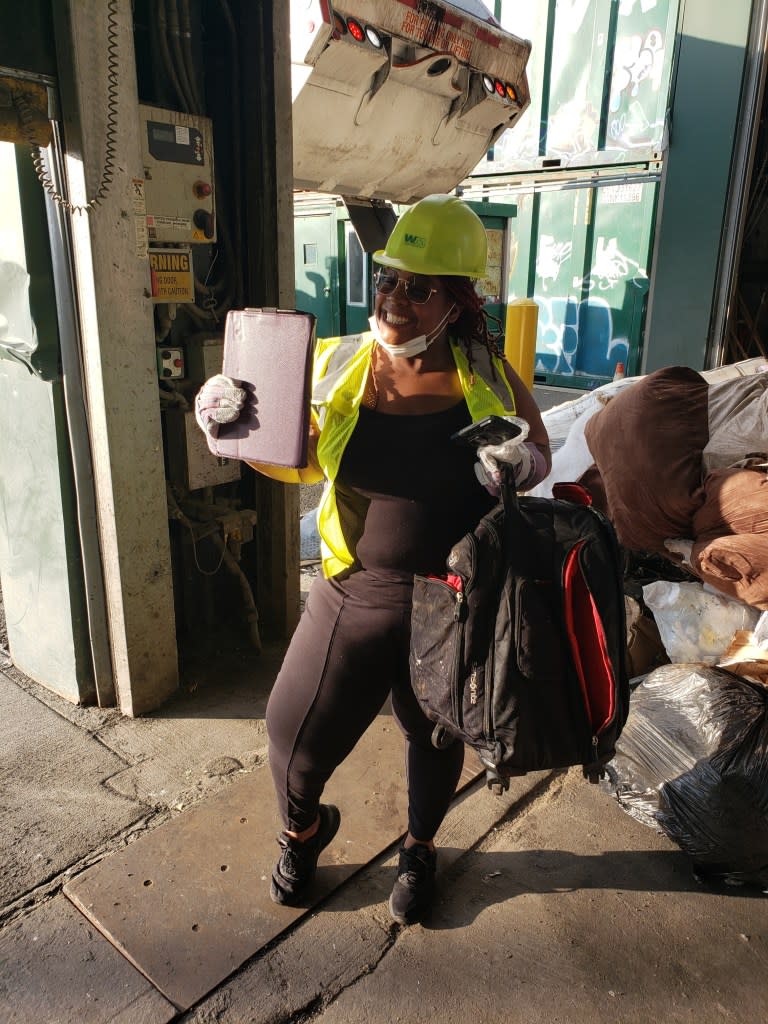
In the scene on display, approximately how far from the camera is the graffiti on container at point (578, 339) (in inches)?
268

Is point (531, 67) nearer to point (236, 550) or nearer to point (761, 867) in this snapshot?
point (236, 550)

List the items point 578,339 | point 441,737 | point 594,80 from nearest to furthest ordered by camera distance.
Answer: point 441,737, point 594,80, point 578,339

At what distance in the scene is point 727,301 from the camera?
6.07 metres

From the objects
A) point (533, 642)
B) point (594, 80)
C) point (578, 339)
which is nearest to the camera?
point (533, 642)

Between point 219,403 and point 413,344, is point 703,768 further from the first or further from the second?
point 219,403

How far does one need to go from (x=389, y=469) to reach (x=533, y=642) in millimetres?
503

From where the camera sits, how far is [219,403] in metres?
1.66

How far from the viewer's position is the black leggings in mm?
1688

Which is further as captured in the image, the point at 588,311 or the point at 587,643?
the point at 588,311

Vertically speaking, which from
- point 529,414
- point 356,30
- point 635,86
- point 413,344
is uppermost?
point 635,86

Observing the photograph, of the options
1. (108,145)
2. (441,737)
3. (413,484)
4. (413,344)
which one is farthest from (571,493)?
(108,145)

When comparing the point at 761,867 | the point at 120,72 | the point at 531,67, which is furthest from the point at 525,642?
the point at 531,67

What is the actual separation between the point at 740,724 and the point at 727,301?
195 inches

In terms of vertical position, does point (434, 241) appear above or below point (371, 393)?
above
